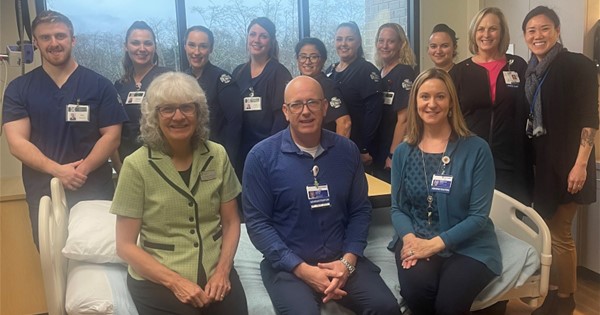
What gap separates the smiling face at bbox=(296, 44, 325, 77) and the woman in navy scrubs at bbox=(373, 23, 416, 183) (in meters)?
0.54

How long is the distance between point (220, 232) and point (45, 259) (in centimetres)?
66

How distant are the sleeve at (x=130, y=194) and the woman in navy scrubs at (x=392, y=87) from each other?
2.08 m

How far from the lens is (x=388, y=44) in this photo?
355cm

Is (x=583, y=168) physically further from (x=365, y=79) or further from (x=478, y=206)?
(x=365, y=79)

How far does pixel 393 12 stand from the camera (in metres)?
4.97

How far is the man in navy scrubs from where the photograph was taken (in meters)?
2.53

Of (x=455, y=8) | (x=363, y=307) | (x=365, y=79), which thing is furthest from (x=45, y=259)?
(x=455, y=8)

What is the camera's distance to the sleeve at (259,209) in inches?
80.3

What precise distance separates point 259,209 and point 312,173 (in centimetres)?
27

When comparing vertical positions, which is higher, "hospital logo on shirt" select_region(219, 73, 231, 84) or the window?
the window

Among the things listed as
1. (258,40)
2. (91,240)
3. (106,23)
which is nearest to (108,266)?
(91,240)

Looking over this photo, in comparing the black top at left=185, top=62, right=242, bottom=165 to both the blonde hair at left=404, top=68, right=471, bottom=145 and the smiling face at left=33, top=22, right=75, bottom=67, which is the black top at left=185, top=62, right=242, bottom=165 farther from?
the blonde hair at left=404, top=68, right=471, bottom=145

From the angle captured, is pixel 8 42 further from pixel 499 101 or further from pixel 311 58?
pixel 499 101

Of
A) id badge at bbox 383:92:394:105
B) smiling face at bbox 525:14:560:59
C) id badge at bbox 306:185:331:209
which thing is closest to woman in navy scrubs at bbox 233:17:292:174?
id badge at bbox 383:92:394:105
